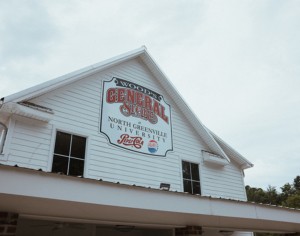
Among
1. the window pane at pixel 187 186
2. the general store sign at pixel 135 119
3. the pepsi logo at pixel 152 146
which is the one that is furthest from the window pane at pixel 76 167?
the window pane at pixel 187 186

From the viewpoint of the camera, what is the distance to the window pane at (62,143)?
8734 mm

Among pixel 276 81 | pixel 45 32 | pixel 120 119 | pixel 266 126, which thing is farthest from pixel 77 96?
pixel 266 126

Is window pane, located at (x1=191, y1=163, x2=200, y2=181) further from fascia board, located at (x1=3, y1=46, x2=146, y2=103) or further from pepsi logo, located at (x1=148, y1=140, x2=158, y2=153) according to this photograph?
fascia board, located at (x1=3, y1=46, x2=146, y2=103)

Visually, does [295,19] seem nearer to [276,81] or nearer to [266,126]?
[276,81]

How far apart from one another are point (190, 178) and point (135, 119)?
123 inches

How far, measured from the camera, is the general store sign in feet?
32.7

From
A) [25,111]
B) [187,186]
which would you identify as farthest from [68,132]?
[187,186]

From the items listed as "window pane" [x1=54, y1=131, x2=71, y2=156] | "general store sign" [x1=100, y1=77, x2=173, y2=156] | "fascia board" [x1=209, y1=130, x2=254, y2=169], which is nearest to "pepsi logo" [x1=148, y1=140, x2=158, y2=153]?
"general store sign" [x1=100, y1=77, x2=173, y2=156]

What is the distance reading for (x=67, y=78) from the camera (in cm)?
917

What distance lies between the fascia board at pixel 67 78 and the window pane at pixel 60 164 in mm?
1816

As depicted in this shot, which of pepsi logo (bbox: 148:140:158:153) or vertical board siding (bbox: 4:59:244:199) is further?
pepsi logo (bbox: 148:140:158:153)

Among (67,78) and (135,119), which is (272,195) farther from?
(67,78)

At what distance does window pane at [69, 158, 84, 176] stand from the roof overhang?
2874 mm

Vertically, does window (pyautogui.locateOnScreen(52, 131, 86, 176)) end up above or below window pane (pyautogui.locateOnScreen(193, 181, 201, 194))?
above
